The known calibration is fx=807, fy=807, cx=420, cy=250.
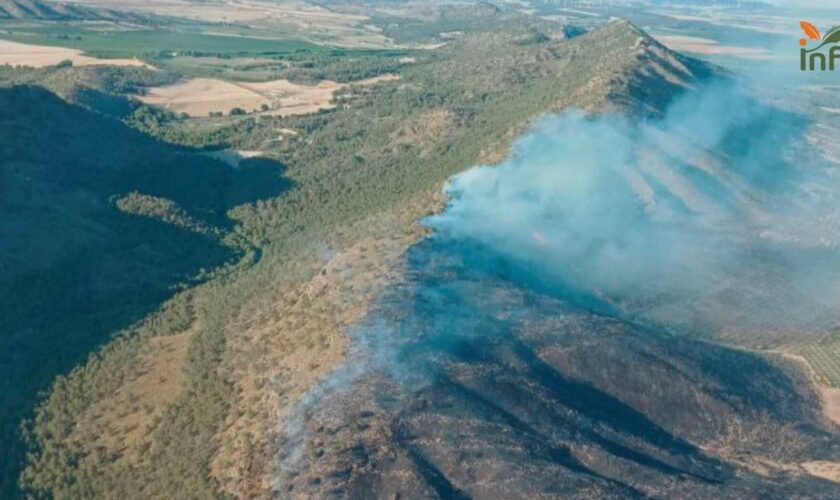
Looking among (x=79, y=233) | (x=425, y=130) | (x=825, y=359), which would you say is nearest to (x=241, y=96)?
(x=425, y=130)

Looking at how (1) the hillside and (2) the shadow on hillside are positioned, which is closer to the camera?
(1) the hillside

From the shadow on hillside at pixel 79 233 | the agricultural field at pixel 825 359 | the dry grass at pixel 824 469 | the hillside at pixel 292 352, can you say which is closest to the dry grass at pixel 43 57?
the hillside at pixel 292 352

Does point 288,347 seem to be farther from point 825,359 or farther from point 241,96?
point 241,96

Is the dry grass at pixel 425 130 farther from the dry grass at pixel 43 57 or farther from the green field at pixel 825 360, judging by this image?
the dry grass at pixel 43 57

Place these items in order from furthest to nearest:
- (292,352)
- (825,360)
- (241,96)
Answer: (241,96), (825,360), (292,352)

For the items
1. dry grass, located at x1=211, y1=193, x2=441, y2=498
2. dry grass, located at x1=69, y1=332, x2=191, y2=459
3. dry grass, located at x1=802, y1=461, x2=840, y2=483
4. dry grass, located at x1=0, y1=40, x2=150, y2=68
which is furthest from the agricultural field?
dry grass, located at x1=0, y1=40, x2=150, y2=68

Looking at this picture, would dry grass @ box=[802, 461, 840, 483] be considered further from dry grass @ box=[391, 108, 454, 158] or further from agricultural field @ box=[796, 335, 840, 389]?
dry grass @ box=[391, 108, 454, 158]
